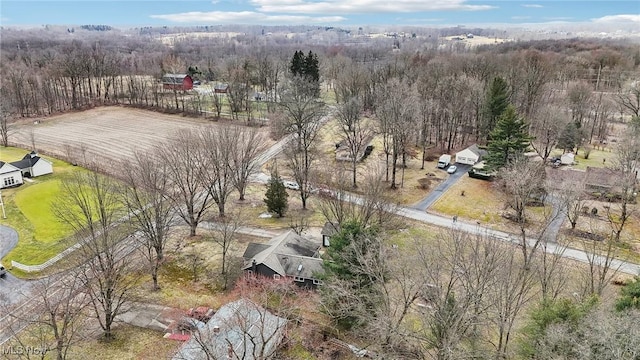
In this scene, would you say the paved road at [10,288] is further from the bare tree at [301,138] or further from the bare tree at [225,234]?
the bare tree at [301,138]

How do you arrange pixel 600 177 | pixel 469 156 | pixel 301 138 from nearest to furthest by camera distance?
pixel 600 177 < pixel 301 138 < pixel 469 156

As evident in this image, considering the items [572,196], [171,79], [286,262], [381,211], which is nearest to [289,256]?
[286,262]

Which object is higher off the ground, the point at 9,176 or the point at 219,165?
the point at 219,165

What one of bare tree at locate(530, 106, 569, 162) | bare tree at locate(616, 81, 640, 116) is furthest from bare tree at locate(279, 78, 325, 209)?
bare tree at locate(616, 81, 640, 116)

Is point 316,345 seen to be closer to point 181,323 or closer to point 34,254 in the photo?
point 181,323

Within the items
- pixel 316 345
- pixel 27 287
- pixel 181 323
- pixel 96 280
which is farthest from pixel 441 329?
pixel 27 287

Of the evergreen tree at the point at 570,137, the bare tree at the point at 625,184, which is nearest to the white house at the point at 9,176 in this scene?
the bare tree at the point at 625,184

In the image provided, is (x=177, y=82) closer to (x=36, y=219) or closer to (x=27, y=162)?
(x=27, y=162)
